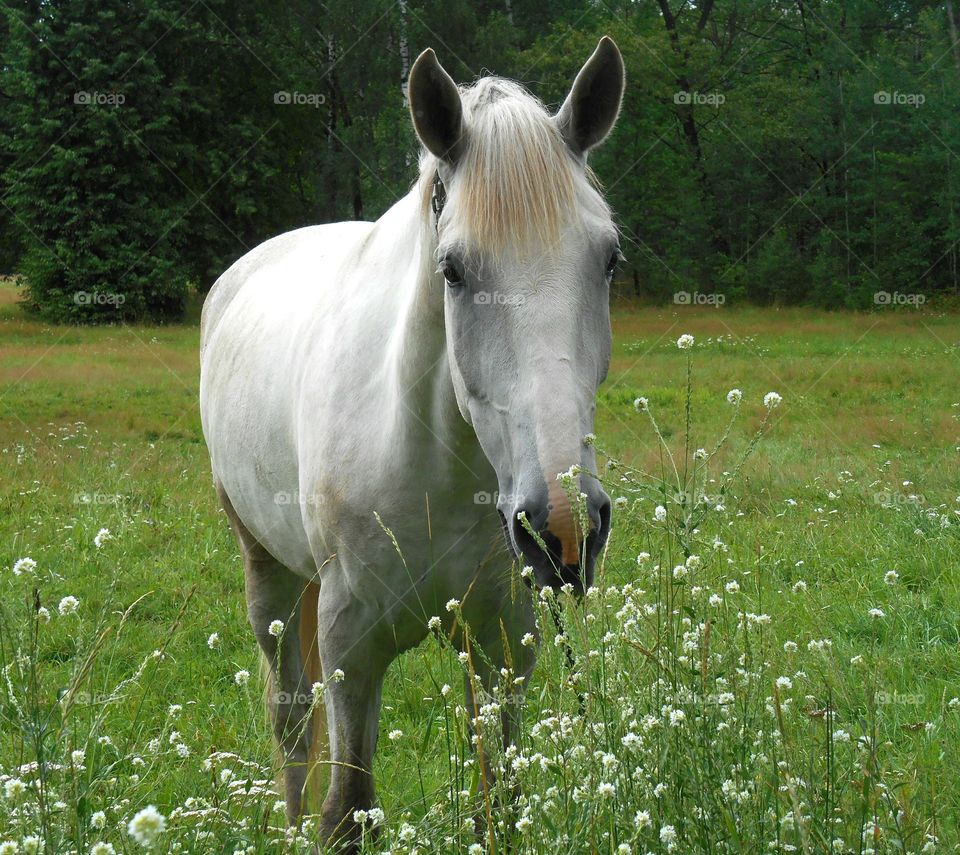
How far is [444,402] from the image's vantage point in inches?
110

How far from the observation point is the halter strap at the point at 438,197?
2.69 metres

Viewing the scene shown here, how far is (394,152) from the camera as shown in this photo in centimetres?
2564

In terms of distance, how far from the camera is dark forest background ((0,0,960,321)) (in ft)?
86.4

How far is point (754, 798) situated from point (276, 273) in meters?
3.35

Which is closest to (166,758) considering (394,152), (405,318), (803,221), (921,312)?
(405,318)

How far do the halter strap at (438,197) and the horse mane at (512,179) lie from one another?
0.32 feet

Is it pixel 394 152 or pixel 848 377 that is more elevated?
pixel 394 152

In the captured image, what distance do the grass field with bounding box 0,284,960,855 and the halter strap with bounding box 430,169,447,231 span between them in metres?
0.86

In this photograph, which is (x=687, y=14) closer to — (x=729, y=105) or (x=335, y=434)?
(x=729, y=105)

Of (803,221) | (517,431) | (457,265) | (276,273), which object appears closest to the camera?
(517,431)
